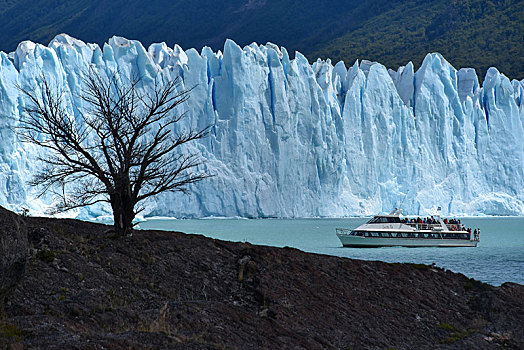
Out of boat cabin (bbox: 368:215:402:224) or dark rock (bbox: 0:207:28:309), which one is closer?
dark rock (bbox: 0:207:28:309)

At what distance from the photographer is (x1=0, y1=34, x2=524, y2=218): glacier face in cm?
6269

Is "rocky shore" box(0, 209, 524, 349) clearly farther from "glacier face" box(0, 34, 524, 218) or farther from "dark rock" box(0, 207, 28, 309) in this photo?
"glacier face" box(0, 34, 524, 218)

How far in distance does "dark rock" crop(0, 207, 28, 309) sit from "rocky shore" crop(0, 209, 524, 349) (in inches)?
0.8

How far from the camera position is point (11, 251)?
8.70 meters

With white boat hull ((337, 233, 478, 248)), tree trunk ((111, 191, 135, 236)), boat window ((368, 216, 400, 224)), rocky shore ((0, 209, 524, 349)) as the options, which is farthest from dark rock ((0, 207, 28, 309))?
boat window ((368, 216, 400, 224))

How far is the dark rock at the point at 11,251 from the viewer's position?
28.2 ft

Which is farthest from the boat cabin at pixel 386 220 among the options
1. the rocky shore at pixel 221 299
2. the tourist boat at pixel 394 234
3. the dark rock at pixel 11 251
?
the dark rock at pixel 11 251

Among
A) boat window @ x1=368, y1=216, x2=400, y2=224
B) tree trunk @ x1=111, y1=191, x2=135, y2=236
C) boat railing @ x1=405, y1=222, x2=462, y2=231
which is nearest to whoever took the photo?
tree trunk @ x1=111, y1=191, x2=135, y2=236

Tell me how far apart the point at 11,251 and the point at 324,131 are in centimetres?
5757

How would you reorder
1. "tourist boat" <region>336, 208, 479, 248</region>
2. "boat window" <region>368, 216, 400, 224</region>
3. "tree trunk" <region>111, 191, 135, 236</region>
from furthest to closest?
1. "boat window" <region>368, 216, 400, 224</region>
2. "tourist boat" <region>336, 208, 479, 248</region>
3. "tree trunk" <region>111, 191, 135, 236</region>

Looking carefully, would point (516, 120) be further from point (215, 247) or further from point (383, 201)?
point (215, 247)

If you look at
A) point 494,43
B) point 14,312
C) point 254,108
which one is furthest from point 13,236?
point 494,43

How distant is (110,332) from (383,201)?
203 feet

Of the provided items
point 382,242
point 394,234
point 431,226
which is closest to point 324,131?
point 431,226
